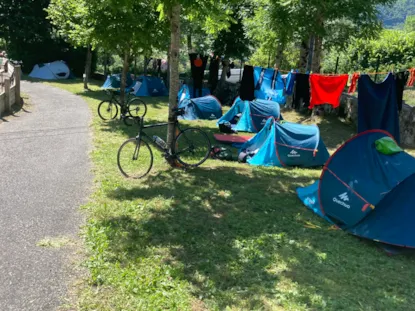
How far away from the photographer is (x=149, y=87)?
831 inches

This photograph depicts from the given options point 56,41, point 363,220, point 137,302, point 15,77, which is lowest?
point 137,302

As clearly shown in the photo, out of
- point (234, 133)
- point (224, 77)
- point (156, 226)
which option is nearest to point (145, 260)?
point (156, 226)

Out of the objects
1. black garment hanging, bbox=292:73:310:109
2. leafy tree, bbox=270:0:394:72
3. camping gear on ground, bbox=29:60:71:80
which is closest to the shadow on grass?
black garment hanging, bbox=292:73:310:109

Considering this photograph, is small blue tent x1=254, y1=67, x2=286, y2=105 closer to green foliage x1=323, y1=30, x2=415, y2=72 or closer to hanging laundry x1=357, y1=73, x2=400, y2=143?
hanging laundry x1=357, y1=73, x2=400, y2=143

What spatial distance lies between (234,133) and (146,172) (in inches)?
231

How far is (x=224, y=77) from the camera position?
21062mm

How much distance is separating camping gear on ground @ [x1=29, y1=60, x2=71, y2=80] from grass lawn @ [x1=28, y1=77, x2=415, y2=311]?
67.5ft

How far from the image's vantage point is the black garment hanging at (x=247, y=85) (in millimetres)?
14039

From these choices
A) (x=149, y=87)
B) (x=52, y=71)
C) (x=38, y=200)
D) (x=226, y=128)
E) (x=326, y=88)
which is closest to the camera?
(x=38, y=200)

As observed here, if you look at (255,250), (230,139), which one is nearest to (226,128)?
(230,139)

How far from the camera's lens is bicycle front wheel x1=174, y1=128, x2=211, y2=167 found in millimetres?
7891

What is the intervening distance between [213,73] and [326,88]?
985cm

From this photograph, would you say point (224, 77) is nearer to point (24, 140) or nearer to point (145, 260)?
point (24, 140)

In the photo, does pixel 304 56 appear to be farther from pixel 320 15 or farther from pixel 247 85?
pixel 320 15
